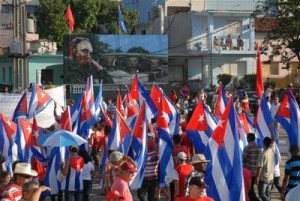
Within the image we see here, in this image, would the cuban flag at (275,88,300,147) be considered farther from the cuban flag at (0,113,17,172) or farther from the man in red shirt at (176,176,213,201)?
the man in red shirt at (176,176,213,201)

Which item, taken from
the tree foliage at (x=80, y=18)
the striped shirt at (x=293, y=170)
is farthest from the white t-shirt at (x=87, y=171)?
the tree foliage at (x=80, y=18)

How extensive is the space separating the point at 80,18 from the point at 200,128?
38.4m

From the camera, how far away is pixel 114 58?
4175 centimetres

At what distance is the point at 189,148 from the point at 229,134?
3.52 metres

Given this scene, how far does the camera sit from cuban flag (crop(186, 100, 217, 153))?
40.0ft

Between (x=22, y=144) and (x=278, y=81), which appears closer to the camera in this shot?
(x=22, y=144)

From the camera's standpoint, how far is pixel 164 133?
12383mm

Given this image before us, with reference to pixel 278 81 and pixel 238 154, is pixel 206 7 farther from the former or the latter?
pixel 238 154

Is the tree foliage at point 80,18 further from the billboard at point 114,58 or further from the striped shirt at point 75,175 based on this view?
the striped shirt at point 75,175

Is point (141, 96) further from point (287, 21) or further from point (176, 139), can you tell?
point (287, 21)

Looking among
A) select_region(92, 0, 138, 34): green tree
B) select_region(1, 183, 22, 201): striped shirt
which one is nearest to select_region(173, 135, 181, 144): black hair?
select_region(1, 183, 22, 201): striped shirt

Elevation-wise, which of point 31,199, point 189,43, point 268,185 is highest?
point 189,43

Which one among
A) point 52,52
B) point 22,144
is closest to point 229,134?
point 22,144

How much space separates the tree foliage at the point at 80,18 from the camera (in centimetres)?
4788
